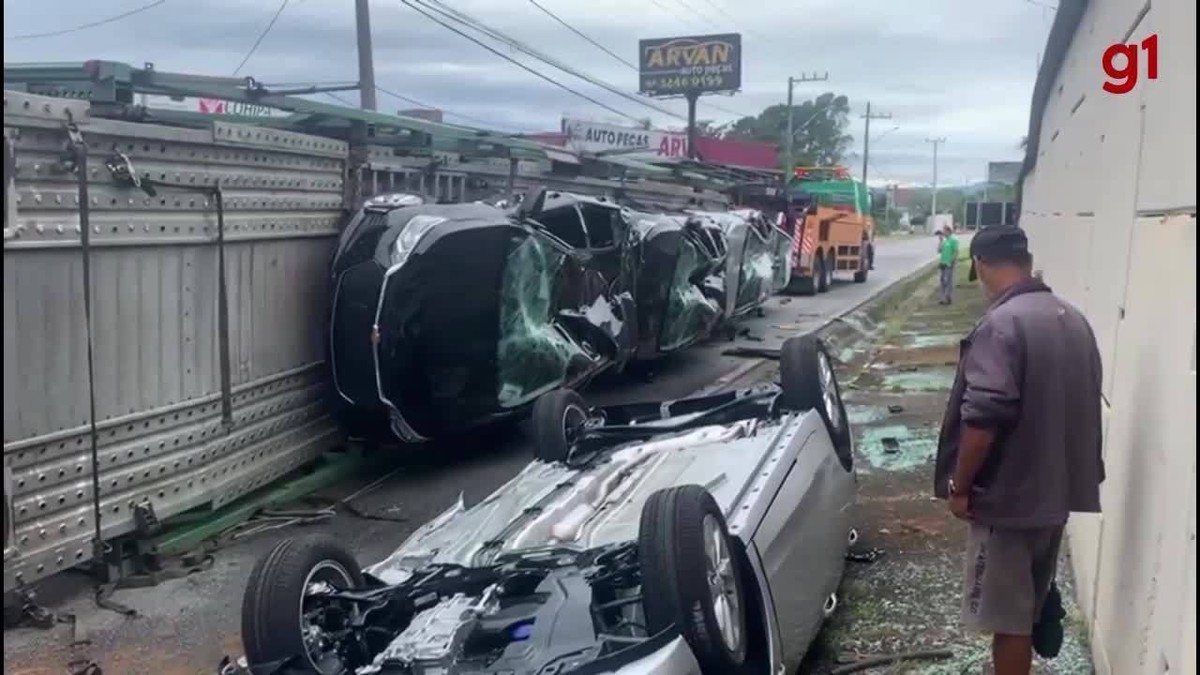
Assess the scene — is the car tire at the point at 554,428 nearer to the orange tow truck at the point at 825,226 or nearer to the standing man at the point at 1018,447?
the standing man at the point at 1018,447

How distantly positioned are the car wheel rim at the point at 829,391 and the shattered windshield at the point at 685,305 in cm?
605

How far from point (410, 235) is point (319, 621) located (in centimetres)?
402

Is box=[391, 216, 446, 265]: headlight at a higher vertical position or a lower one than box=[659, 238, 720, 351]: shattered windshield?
higher

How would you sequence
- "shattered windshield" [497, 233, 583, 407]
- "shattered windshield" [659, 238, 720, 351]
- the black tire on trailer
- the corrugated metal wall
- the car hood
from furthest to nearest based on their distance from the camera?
the black tire on trailer
"shattered windshield" [659, 238, 720, 351]
"shattered windshield" [497, 233, 583, 407]
the corrugated metal wall
the car hood

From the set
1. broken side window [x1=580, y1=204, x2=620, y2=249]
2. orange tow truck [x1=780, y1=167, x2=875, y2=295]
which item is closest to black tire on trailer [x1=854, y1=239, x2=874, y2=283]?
orange tow truck [x1=780, y1=167, x2=875, y2=295]

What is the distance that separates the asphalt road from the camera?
5.04 m

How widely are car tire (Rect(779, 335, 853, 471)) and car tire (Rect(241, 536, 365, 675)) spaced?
242 centimetres

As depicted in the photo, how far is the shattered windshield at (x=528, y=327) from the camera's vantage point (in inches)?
310

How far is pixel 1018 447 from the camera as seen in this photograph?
367 centimetres

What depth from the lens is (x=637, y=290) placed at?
443 inches

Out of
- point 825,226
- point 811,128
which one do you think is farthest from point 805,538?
point 811,128

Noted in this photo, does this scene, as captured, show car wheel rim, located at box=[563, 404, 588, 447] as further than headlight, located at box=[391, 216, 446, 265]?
No

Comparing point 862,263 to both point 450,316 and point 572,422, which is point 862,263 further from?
point 572,422

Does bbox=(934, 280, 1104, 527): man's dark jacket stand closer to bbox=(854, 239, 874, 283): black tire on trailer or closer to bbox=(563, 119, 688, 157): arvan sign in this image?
bbox=(854, 239, 874, 283): black tire on trailer
